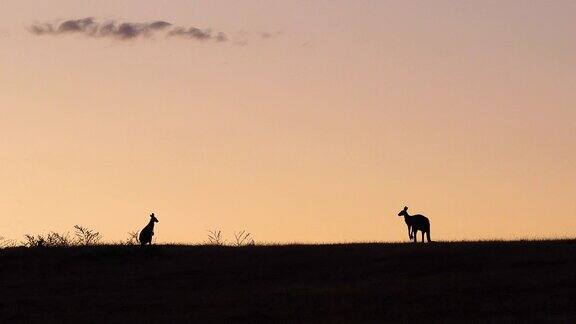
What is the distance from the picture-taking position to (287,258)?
4775cm

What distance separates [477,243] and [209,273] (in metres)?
9.92

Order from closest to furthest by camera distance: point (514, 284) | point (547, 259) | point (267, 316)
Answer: point (267, 316)
point (514, 284)
point (547, 259)

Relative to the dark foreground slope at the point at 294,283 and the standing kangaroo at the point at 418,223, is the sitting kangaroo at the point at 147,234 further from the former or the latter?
the standing kangaroo at the point at 418,223

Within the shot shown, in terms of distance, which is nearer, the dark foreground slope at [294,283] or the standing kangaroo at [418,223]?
the dark foreground slope at [294,283]

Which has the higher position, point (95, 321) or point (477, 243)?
point (477, 243)

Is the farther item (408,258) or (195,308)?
(408,258)

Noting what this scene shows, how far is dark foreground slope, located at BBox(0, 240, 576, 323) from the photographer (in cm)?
3594

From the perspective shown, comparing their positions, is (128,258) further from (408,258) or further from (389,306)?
(389,306)

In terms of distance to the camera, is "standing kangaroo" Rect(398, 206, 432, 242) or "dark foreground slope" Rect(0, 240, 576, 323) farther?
"standing kangaroo" Rect(398, 206, 432, 242)

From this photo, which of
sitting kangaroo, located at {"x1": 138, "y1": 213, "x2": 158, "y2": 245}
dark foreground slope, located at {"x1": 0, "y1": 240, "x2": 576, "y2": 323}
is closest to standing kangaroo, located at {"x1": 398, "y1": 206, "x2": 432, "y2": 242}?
dark foreground slope, located at {"x1": 0, "y1": 240, "x2": 576, "y2": 323}

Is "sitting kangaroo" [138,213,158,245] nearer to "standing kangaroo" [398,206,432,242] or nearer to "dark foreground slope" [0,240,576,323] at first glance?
"dark foreground slope" [0,240,576,323]

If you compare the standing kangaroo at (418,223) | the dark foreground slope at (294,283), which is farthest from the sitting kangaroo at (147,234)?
the standing kangaroo at (418,223)

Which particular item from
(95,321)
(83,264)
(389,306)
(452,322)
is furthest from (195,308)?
(83,264)

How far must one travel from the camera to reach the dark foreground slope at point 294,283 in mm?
35938
